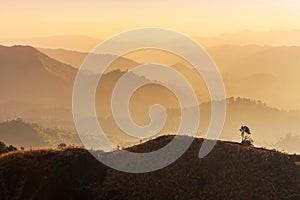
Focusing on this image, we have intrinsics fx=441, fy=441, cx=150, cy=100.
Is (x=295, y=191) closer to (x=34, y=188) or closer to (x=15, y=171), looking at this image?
(x=34, y=188)

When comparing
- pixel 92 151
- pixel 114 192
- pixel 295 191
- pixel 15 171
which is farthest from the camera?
pixel 92 151

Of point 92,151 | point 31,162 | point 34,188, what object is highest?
point 92,151

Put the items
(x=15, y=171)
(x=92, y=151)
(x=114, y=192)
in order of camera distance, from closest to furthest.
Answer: (x=114, y=192), (x=15, y=171), (x=92, y=151)

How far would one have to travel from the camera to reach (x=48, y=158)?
45.5 m

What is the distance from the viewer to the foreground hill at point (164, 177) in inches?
1529

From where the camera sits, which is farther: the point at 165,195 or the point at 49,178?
the point at 49,178

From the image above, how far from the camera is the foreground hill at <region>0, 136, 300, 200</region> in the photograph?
38.8 meters

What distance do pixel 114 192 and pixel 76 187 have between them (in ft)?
12.5

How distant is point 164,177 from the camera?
41.8m

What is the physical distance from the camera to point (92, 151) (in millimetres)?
47500

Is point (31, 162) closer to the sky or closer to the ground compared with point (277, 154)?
closer to the ground

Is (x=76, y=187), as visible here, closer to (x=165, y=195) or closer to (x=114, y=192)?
(x=114, y=192)

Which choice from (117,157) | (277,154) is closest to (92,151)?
(117,157)

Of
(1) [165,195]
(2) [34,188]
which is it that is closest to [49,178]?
(2) [34,188]
